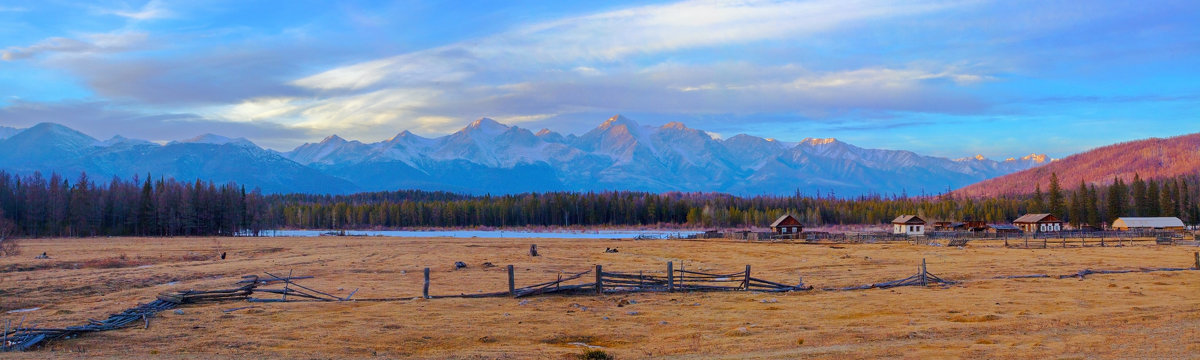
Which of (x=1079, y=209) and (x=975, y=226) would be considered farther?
(x=1079, y=209)

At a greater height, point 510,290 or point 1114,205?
point 1114,205

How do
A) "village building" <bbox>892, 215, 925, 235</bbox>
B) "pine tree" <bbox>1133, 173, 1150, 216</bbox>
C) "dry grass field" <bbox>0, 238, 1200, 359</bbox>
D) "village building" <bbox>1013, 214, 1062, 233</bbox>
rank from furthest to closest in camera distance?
"pine tree" <bbox>1133, 173, 1150, 216</bbox> → "village building" <bbox>1013, 214, 1062, 233</bbox> → "village building" <bbox>892, 215, 925, 235</bbox> → "dry grass field" <bbox>0, 238, 1200, 359</bbox>

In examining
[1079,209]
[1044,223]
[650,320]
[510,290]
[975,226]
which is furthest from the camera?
[1079,209]

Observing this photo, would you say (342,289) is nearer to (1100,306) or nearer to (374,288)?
(374,288)

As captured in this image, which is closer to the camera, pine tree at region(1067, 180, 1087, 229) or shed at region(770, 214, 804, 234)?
shed at region(770, 214, 804, 234)

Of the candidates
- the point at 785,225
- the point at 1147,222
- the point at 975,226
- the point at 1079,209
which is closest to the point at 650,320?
the point at 785,225

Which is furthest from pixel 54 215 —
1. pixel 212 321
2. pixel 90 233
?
pixel 212 321

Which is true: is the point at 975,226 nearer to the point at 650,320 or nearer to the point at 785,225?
the point at 785,225

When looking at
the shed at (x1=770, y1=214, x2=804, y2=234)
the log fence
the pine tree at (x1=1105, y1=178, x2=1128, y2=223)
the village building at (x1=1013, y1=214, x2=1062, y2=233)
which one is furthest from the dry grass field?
the pine tree at (x1=1105, y1=178, x2=1128, y2=223)

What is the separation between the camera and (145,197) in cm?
12812

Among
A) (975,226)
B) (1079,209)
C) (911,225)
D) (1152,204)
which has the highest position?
(1152,204)

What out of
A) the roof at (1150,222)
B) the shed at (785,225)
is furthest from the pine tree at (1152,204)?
the shed at (785,225)

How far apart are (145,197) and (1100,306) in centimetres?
13725

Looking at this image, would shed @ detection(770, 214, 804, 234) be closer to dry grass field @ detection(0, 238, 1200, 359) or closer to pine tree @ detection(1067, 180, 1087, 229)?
pine tree @ detection(1067, 180, 1087, 229)
